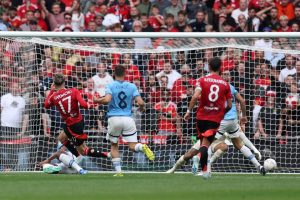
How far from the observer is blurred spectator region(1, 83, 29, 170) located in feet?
66.0

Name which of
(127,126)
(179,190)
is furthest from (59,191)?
(127,126)

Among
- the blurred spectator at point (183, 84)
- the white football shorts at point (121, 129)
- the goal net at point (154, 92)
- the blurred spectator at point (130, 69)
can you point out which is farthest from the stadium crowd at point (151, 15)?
the white football shorts at point (121, 129)

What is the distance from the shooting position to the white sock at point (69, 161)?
18688mm

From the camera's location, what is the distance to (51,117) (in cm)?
2055

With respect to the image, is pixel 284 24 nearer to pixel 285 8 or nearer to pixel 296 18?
pixel 296 18

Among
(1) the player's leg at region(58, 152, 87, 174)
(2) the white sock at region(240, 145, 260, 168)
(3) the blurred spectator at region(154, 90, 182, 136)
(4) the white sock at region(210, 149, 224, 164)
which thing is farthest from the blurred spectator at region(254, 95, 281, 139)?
(1) the player's leg at region(58, 152, 87, 174)

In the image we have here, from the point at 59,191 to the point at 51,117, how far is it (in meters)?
6.61

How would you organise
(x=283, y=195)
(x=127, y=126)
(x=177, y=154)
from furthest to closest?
(x=177, y=154) < (x=127, y=126) < (x=283, y=195)

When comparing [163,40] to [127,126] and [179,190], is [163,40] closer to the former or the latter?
[127,126]

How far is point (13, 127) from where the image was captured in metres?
20.3

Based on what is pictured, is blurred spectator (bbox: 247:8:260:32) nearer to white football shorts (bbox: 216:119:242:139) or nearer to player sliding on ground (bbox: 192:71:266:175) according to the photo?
player sliding on ground (bbox: 192:71:266:175)

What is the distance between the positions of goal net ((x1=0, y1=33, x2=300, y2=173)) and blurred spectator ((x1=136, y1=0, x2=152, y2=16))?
4.54 meters

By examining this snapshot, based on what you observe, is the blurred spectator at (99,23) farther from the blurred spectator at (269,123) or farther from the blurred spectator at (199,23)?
the blurred spectator at (269,123)

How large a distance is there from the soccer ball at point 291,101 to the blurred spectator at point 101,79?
3451mm
